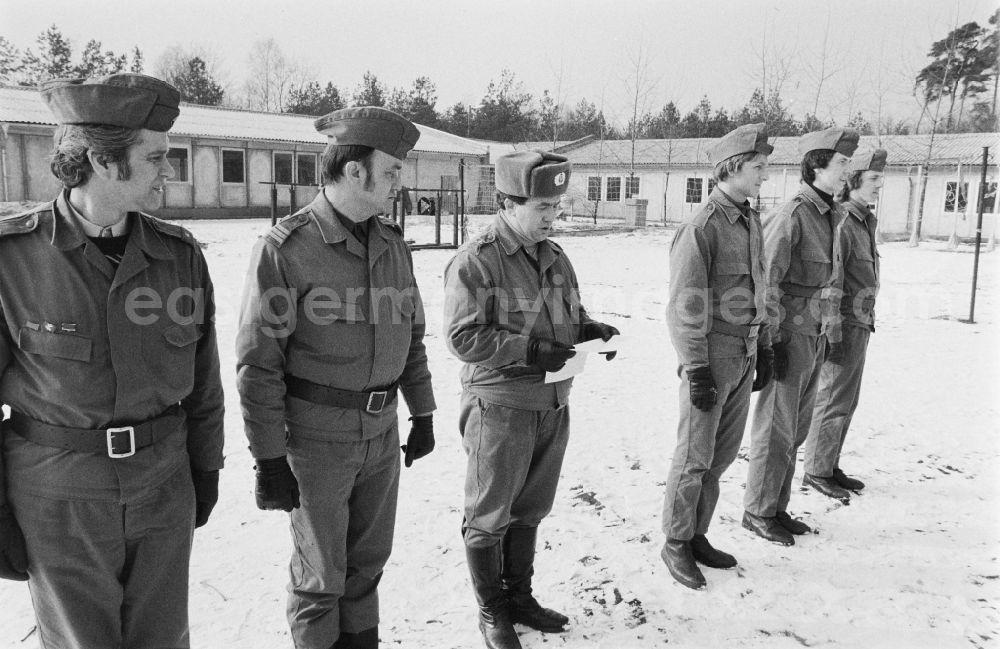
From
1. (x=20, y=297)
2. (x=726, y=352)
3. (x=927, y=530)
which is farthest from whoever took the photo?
(x=927, y=530)

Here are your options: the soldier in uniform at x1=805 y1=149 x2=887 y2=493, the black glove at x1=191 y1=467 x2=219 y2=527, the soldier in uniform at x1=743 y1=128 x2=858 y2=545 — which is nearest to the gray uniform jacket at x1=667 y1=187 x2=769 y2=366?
the soldier in uniform at x1=743 y1=128 x2=858 y2=545

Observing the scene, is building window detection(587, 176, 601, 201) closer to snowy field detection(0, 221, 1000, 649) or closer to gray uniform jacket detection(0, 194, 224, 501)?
snowy field detection(0, 221, 1000, 649)

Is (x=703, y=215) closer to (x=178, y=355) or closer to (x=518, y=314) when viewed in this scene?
(x=518, y=314)

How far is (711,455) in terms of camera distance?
3729mm

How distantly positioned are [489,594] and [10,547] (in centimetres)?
179

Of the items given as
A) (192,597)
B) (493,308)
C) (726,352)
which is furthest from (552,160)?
(192,597)

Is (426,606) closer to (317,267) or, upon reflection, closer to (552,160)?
(317,267)

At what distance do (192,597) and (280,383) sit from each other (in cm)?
143

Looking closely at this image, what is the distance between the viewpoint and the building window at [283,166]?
2611 centimetres

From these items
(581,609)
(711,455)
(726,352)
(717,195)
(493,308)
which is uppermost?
(717,195)

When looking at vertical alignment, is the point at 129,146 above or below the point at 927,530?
above

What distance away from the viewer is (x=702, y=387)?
358cm

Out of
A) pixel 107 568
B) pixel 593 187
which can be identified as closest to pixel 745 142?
pixel 107 568

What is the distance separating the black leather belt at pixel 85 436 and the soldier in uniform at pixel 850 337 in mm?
4091
